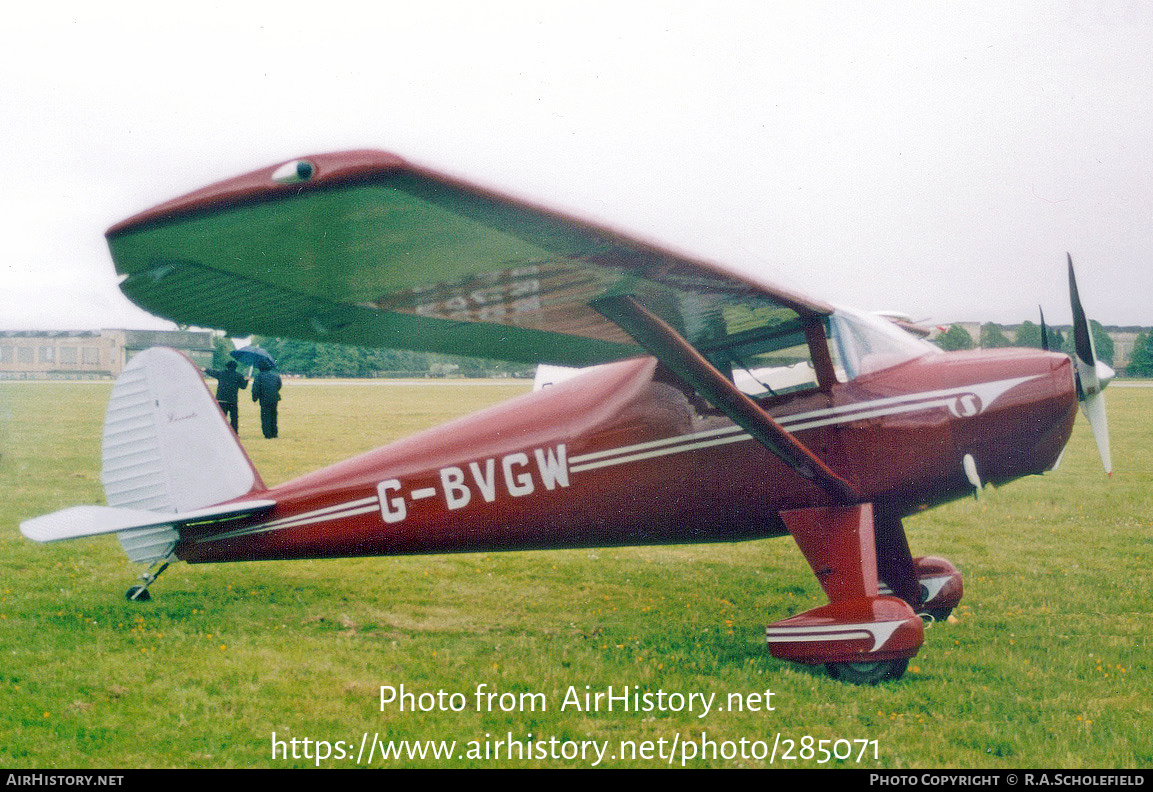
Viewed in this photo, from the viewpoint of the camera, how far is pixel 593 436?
448 centimetres

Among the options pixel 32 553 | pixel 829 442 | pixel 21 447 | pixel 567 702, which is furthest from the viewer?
pixel 21 447

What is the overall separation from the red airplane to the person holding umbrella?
7.89 m

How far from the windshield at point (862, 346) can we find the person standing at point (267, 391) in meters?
10.8

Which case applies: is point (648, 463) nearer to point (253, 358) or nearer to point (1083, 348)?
point (1083, 348)

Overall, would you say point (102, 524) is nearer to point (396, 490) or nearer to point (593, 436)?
point (396, 490)

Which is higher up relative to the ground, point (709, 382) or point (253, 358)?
point (709, 382)

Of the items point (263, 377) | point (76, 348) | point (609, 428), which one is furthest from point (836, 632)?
point (76, 348)

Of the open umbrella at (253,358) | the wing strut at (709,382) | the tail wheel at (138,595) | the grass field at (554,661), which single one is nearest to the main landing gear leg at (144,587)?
the tail wheel at (138,595)

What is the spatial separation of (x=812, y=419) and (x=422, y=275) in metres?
2.26

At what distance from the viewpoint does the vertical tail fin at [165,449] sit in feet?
16.3

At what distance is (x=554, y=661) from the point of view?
13.9ft

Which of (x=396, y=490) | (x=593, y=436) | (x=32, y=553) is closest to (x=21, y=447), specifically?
(x=32, y=553)

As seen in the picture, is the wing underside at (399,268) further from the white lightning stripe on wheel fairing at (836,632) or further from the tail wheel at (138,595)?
the tail wheel at (138,595)
